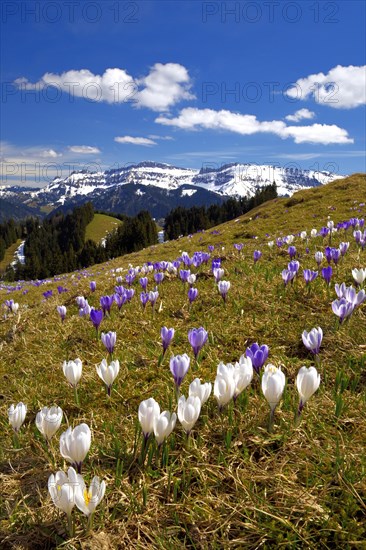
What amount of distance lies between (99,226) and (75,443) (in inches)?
7029

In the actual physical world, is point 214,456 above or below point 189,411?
below

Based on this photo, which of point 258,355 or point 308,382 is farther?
point 258,355

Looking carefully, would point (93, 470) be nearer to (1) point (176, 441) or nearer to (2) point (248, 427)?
(1) point (176, 441)

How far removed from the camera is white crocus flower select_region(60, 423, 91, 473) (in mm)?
1889

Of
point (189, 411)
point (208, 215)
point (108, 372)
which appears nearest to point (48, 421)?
point (108, 372)

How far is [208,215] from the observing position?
122812 mm

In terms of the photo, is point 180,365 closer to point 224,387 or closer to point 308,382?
point 224,387

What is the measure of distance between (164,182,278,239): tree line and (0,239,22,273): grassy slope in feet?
224

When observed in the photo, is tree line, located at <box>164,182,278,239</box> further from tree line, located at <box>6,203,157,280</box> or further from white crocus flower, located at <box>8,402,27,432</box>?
white crocus flower, located at <box>8,402,27,432</box>

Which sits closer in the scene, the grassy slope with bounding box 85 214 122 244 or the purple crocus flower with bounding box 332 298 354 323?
the purple crocus flower with bounding box 332 298 354 323

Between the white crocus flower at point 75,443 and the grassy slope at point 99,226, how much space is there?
6366 inches

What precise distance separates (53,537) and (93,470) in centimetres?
41

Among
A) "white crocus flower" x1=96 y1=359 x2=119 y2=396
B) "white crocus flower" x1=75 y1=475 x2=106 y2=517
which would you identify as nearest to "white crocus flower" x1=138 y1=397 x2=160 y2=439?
"white crocus flower" x1=75 y1=475 x2=106 y2=517

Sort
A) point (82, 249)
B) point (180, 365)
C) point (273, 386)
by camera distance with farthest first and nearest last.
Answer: point (82, 249)
point (180, 365)
point (273, 386)
